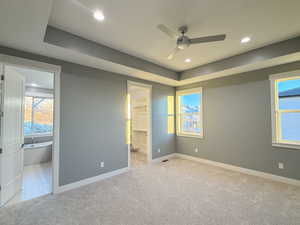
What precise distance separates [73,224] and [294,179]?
173 inches

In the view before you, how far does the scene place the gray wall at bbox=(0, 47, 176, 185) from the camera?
9.32 feet

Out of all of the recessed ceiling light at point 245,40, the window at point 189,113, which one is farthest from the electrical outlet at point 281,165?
the recessed ceiling light at point 245,40

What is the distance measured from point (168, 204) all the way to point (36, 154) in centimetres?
459

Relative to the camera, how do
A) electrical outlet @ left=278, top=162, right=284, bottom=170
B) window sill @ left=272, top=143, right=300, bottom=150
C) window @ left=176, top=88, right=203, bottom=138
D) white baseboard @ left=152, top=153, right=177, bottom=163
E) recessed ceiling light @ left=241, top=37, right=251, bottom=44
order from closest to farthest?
recessed ceiling light @ left=241, top=37, right=251, bottom=44 < window sill @ left=272, top=143, right=300, bottom=150 < electrical outlet @ left=278, top=162, right=284, bottom=170 < white baseboard @ left=152, top=153, right=177, bottom=163 < window @ left=176, top=88, right=203, bottom=138

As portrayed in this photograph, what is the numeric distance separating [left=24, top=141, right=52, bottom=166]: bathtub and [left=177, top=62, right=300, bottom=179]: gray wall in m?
5.11

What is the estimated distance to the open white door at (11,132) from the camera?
7.53 ft

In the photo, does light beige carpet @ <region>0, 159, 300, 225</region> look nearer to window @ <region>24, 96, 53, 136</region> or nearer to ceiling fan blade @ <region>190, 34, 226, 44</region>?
ceiling fan blade @ <region>190, 34, 226, 44</region>

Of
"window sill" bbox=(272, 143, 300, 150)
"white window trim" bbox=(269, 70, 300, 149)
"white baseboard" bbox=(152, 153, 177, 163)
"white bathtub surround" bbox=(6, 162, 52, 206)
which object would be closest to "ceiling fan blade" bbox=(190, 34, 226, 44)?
"white window trim" bbox=(269, 70, 300, 149)

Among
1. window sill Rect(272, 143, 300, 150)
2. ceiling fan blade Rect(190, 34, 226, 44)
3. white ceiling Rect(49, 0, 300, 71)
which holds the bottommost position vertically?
window sill Rect(272, 143, 300, 150)

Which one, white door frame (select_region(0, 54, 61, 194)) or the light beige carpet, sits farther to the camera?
white door frame (select_region(0, 54, 61, 194))

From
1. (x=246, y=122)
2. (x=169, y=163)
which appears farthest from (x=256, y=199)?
(x=169, y=163)

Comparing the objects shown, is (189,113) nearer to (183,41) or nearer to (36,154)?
(183,41)

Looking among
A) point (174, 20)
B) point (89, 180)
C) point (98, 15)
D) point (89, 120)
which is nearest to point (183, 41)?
point (174, 20)

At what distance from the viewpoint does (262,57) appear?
300 cm
